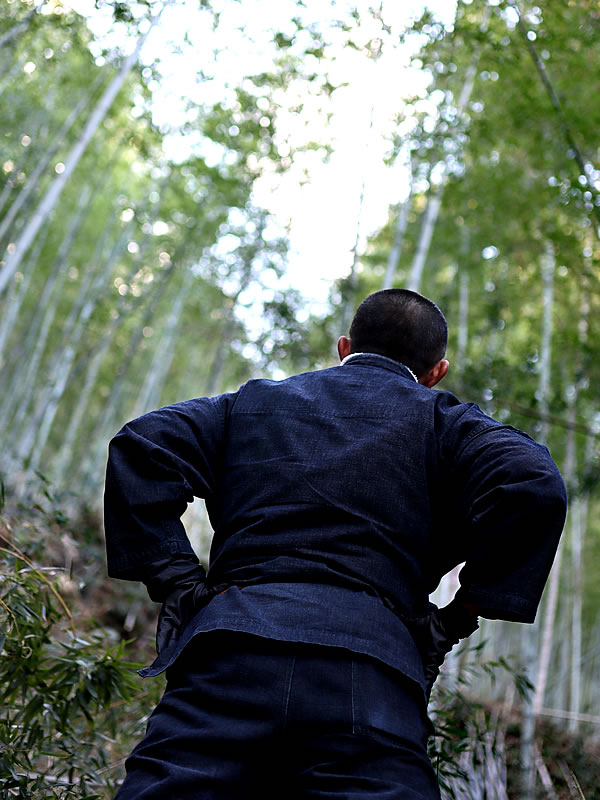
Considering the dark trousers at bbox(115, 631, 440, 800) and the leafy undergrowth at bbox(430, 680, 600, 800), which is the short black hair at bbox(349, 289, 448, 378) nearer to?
the dark trousers at bbox(115, 631, 440, 800)

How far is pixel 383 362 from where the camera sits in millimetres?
1757

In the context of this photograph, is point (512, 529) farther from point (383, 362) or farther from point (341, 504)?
point (383, 362)

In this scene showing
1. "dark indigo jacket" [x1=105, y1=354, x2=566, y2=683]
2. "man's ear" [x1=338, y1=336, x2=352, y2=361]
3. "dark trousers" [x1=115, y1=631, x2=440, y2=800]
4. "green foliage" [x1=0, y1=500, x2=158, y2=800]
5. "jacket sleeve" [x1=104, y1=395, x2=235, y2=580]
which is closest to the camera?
"dark trousers" [x1=115, y1=631, x2=440, y2=800]

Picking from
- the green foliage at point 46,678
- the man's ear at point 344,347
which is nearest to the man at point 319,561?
the man's ear at point 344,347

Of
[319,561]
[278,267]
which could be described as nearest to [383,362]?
[319,561]

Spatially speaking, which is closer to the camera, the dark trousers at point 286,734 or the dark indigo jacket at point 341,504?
A: the dark trousers at point 286,734

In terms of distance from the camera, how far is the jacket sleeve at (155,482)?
153 cm

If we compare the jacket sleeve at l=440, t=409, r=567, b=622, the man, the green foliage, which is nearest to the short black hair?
the man

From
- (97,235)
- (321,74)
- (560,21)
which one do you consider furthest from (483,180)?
(97,235)

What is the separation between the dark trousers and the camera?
1.19 meters

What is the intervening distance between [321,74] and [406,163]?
4.49 feet

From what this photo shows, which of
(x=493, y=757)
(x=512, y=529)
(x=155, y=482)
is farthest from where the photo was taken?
(x=493, y=757)

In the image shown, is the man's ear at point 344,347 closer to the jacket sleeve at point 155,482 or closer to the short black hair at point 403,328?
the short black hair at point 403,328

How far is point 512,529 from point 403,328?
0.59m
